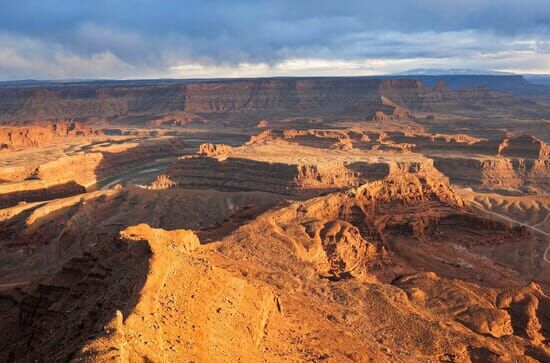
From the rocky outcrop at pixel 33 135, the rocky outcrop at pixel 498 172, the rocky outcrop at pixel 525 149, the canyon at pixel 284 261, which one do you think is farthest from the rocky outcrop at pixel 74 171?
the rocky outcrop at pixel 525 149

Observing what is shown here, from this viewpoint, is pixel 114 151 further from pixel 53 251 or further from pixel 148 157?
pixel 53 251

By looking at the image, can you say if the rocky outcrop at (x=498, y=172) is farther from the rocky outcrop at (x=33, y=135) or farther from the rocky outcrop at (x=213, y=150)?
the rocky outcrop at (x=33, y=135)

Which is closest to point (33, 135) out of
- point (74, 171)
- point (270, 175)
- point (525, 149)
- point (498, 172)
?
point (74, 171)

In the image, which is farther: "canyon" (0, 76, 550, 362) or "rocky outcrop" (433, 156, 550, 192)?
"rocky outcrop" (433, 156, 550, 192)

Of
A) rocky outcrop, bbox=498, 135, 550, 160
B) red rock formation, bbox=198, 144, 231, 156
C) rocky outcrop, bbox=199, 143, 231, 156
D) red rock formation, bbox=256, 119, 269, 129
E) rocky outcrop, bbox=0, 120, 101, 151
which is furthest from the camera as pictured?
red rock formation, bbox=256, 119, 269, 129

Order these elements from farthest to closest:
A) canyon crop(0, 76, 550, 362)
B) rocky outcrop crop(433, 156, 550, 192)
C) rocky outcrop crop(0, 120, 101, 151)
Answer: rocky outcrop crop(0, 120, 101, 151)
rocky outcrop crop(433, 156, 550, 192)
canyon crop(0, 76, 550, 362)

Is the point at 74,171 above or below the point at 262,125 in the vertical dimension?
below

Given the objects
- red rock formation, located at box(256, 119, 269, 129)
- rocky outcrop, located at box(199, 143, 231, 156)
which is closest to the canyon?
rocky outcrop, located at box(199, 143, 231, 156)

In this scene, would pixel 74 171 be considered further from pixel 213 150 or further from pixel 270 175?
pixel 270 175

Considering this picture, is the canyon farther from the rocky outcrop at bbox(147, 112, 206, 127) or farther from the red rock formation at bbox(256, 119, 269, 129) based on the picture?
the rocky outcrop at bbox(147, 112, 206, 127)
